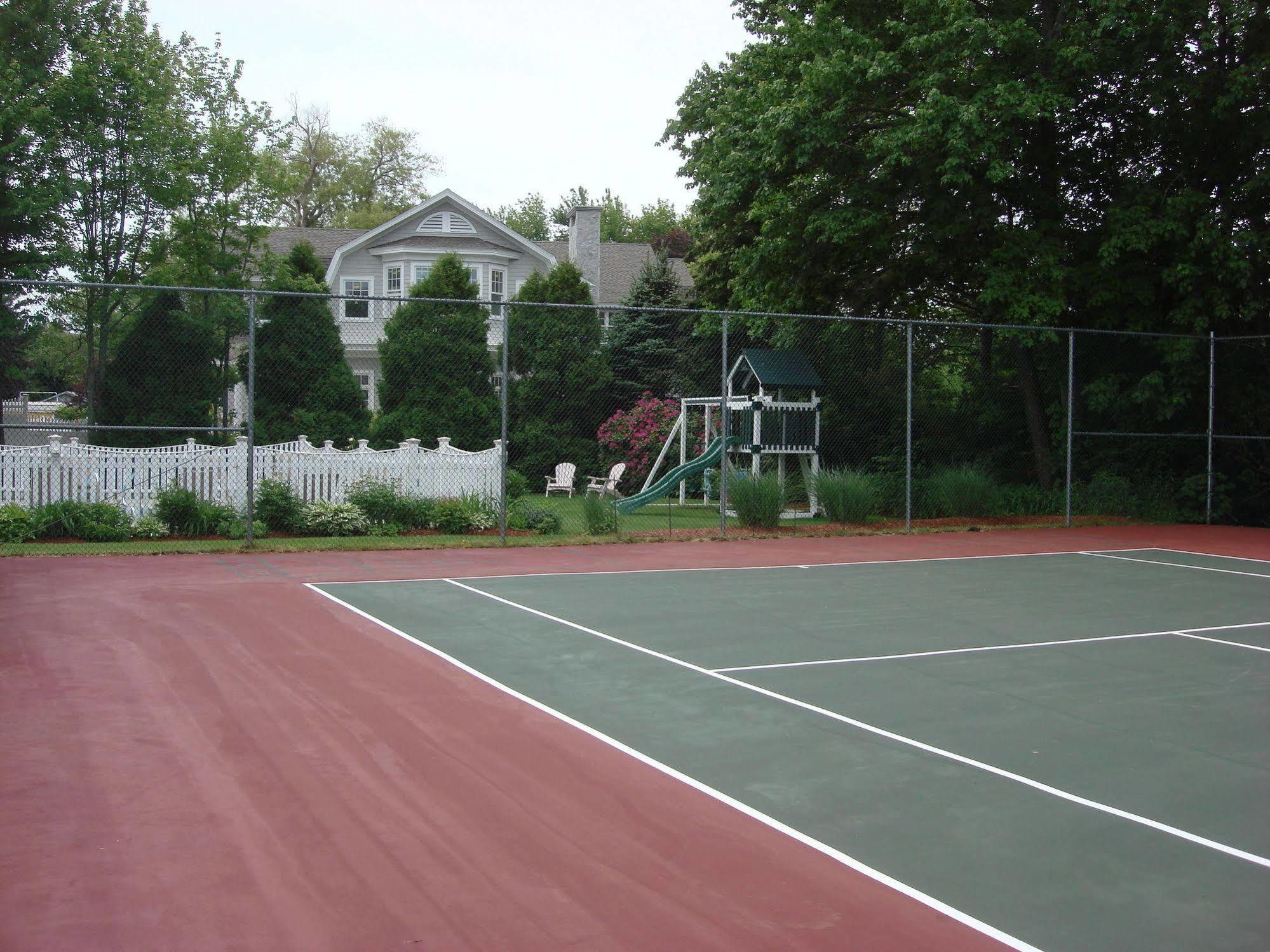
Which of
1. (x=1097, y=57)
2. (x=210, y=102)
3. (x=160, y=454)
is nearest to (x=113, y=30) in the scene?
(x=210, y=102)

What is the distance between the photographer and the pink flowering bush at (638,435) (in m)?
22.3

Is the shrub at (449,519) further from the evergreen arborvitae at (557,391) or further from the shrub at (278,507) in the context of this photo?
the evergreen arborvitae at (557,391)

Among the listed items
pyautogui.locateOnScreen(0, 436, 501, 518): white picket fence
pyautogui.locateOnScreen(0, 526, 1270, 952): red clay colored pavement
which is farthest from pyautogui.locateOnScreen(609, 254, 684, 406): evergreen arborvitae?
pyautogui.locateOnScreen(0, 526, 1270, 952): red clay colored pavement

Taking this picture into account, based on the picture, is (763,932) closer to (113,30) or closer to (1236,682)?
(1236,682)

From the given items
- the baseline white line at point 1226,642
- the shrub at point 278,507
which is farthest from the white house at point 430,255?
the baseline white line at point 1226,642

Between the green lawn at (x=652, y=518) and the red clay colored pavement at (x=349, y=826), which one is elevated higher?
the green lawn at (x=652, y=518)

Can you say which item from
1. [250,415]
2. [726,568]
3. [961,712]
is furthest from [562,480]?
[961,712]

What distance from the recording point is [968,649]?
8273mm

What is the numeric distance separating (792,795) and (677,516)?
14981 millimetres

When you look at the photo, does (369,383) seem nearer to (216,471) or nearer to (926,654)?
(216,471)

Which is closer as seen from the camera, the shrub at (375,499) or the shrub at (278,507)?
the shrub at (278,507)

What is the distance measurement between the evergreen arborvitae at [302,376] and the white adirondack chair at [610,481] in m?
4.99

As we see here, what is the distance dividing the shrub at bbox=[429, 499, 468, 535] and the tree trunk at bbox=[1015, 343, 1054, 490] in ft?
35.8

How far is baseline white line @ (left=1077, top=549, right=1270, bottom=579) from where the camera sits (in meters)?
12.9
